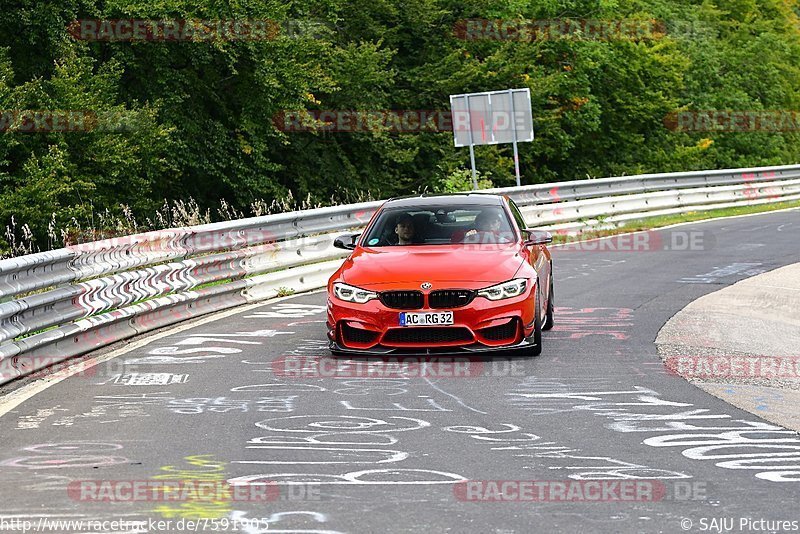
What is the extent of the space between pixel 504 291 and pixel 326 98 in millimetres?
32182

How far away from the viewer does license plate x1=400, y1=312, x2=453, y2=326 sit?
11555 millimetres

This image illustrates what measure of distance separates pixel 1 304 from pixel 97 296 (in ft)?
6.78

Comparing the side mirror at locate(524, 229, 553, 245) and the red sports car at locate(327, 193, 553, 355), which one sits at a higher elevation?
the side mirror at locate(524, 229, 553, 245)

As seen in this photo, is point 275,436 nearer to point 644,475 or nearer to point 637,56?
point 644,475

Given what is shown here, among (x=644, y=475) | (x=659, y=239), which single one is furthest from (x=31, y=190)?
(x=644, y=475)

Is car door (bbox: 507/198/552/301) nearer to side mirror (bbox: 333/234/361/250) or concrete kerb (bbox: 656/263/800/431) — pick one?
concrete kerb (bbox: 656/263/800/431)

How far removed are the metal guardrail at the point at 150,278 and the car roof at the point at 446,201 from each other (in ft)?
8.39

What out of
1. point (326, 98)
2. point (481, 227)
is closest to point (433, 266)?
point (481, 227)

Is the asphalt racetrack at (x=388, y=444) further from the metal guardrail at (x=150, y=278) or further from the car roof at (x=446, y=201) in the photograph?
the car roof at (x=446, y=201)

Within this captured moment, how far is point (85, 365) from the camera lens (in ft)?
38.0

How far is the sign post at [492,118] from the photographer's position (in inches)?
A: 1142

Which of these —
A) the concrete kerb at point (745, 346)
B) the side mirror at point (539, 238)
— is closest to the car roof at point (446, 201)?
the side mirror at point (539, 238)

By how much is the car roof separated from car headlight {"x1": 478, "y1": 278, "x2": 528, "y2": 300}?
1.75 metres

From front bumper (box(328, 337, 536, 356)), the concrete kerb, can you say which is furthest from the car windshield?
the concrete kerb
